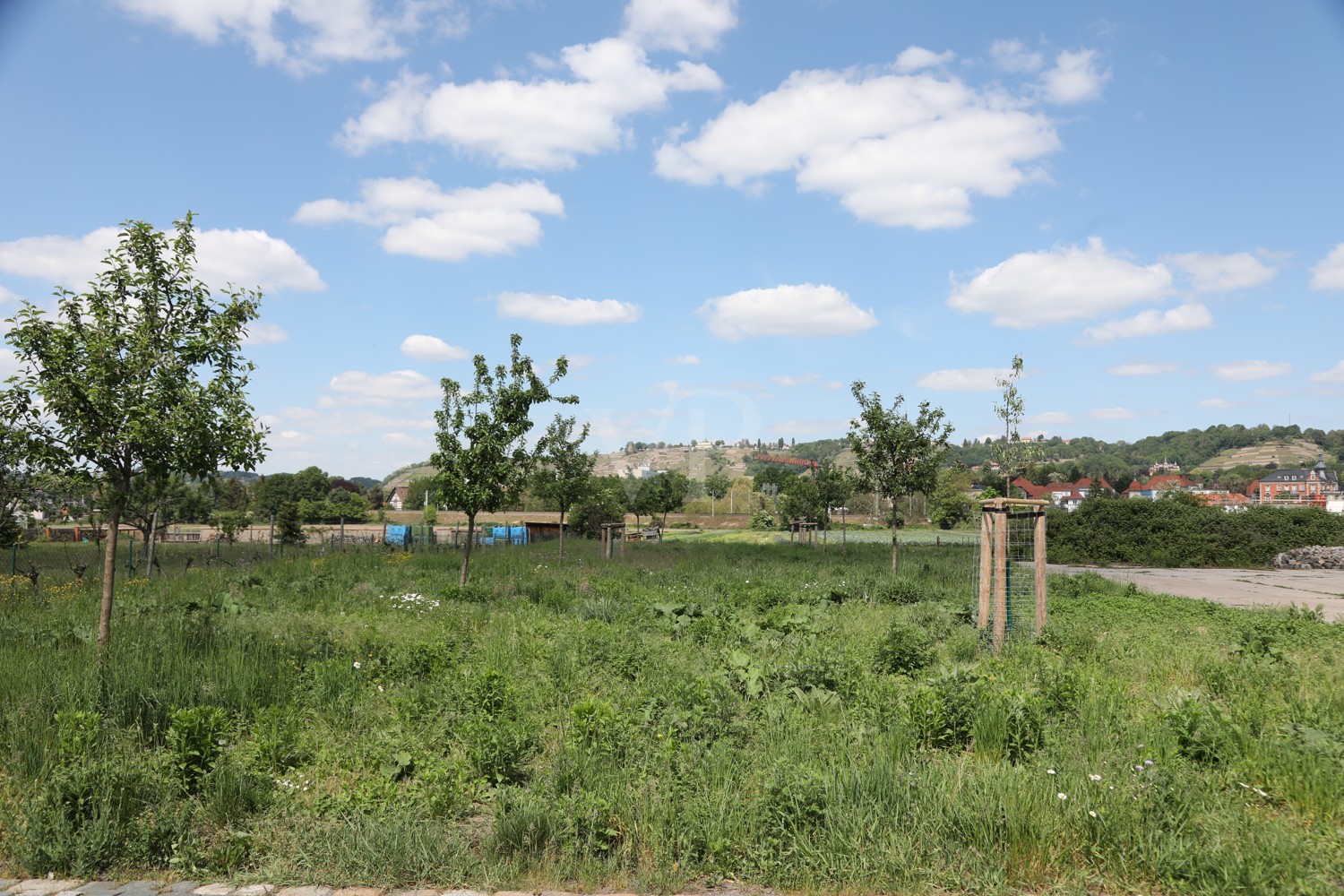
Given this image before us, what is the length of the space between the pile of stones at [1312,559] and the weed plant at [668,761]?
26691 mm

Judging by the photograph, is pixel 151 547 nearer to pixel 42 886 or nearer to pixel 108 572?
pixel 108 572

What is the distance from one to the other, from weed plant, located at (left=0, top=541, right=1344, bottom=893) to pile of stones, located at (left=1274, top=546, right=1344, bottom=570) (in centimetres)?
2669

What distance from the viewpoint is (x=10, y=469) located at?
56.3ft

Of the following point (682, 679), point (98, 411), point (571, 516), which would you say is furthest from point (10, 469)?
point (571, 516)

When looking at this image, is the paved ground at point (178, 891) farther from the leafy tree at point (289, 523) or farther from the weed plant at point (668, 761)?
the leafy tree at point (289, 523)

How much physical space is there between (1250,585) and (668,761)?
24.3 meters

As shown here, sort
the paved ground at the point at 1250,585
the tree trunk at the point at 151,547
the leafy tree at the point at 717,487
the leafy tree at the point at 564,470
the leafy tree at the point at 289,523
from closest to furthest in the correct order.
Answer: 1. the paved ground at the point at 1250,585
2. the tree trunk at the point at 151,547
3. the leafy tree at the point at 564,470
4. the leafy tree at the point at 289,523
5. the leafy tree at the point at 717,487

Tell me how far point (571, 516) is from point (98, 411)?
47930mm

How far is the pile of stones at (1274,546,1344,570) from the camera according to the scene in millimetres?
28984

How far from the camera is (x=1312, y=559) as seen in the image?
1164 inches

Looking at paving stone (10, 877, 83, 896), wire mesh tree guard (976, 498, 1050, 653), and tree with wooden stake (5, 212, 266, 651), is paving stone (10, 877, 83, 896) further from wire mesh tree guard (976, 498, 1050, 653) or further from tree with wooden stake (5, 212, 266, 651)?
wire mesh tree guard (976, 498, 1050, 653)

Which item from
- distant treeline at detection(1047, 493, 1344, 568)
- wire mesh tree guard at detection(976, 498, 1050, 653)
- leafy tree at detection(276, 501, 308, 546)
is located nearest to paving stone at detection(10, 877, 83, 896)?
wire mesh tree guard at detection(976, 498, 1050, 653)

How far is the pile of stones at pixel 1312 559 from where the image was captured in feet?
95.1

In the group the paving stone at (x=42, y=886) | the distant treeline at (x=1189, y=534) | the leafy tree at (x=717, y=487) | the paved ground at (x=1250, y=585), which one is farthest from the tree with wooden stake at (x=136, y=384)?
the leafy tree at (x=717, y=487)
